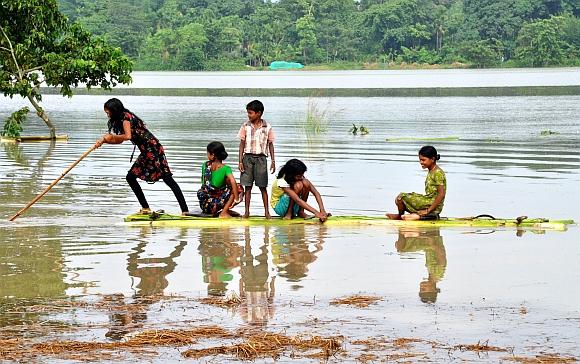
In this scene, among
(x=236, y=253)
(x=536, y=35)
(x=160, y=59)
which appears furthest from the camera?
(x=160, y=59)

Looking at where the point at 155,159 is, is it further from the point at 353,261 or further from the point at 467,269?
the point at 467,269

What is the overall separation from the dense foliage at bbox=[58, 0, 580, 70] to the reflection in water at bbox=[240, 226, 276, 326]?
78277mm

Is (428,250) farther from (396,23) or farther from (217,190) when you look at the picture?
(396,23)

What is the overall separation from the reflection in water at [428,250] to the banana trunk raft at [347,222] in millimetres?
226

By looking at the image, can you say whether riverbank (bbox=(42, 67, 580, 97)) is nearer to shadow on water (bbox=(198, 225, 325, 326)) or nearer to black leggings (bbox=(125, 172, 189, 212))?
black leggings (bbox=(125, 172, 189, 212))

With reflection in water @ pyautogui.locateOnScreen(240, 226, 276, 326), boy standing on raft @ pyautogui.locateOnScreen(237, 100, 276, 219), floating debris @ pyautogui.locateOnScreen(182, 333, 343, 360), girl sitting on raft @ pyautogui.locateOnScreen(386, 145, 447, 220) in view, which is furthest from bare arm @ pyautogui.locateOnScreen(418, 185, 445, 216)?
floating debris @ pyautogui.locateOnScreen(182, 333, 343, 360)

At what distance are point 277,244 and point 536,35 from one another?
76.6 meters

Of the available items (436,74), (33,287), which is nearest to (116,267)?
(33,287)

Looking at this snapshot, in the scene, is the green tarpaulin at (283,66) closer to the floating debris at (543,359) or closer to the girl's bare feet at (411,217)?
the girl's bare feet at (411,217)

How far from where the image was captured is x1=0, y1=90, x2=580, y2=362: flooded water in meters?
6.52

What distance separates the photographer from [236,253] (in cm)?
912

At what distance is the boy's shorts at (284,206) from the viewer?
10758 millimetres

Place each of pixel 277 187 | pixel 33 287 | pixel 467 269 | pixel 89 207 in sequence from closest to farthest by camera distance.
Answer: pixel 33 287, pixel 467 269, pixel 277 187, pixel 89 207

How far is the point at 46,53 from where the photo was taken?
21.4 m
